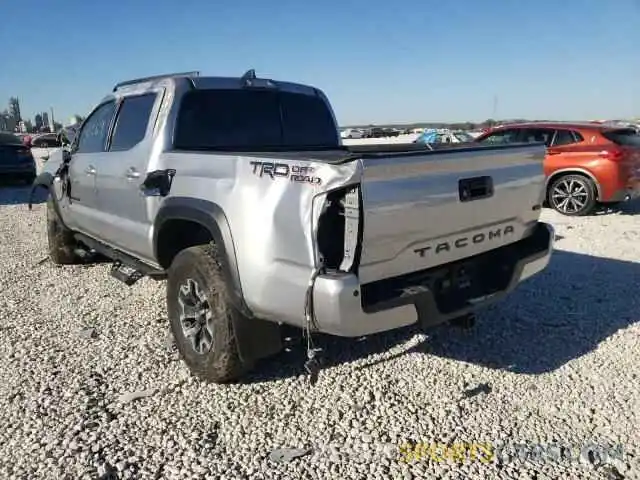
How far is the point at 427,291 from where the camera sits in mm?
2777

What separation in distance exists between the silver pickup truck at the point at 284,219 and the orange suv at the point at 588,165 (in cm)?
575

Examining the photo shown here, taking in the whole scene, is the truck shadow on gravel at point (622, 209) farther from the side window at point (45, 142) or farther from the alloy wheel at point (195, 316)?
the side window at point (45, 142)

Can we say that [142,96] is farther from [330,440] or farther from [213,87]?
[330,440]

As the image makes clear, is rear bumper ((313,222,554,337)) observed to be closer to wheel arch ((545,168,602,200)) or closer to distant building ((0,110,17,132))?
wheel arch ((545,168,602,200))

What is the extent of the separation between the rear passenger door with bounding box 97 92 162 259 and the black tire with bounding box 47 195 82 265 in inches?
69.6

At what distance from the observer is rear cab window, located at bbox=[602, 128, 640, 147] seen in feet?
30.0

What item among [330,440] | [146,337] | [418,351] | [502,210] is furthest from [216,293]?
[502,210]

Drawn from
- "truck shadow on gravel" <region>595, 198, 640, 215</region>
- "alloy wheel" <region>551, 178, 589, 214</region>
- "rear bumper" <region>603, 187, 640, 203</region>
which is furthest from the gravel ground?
"truck shadow on gravel" <region>595, 198, 640, 215</region>

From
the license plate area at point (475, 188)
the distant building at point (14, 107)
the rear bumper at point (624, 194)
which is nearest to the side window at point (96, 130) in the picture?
the license plate area at point (475, 188)

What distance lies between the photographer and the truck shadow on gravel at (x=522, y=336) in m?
3.64

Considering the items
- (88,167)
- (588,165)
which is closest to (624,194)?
(588,165)

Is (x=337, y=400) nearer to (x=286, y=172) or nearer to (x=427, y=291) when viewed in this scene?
(x=427, y=291)

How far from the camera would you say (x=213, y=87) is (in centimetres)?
394

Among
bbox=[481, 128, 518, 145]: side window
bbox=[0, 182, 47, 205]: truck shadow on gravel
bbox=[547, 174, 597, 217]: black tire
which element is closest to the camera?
bbox=[547, 174, 597, 217]: black tire
